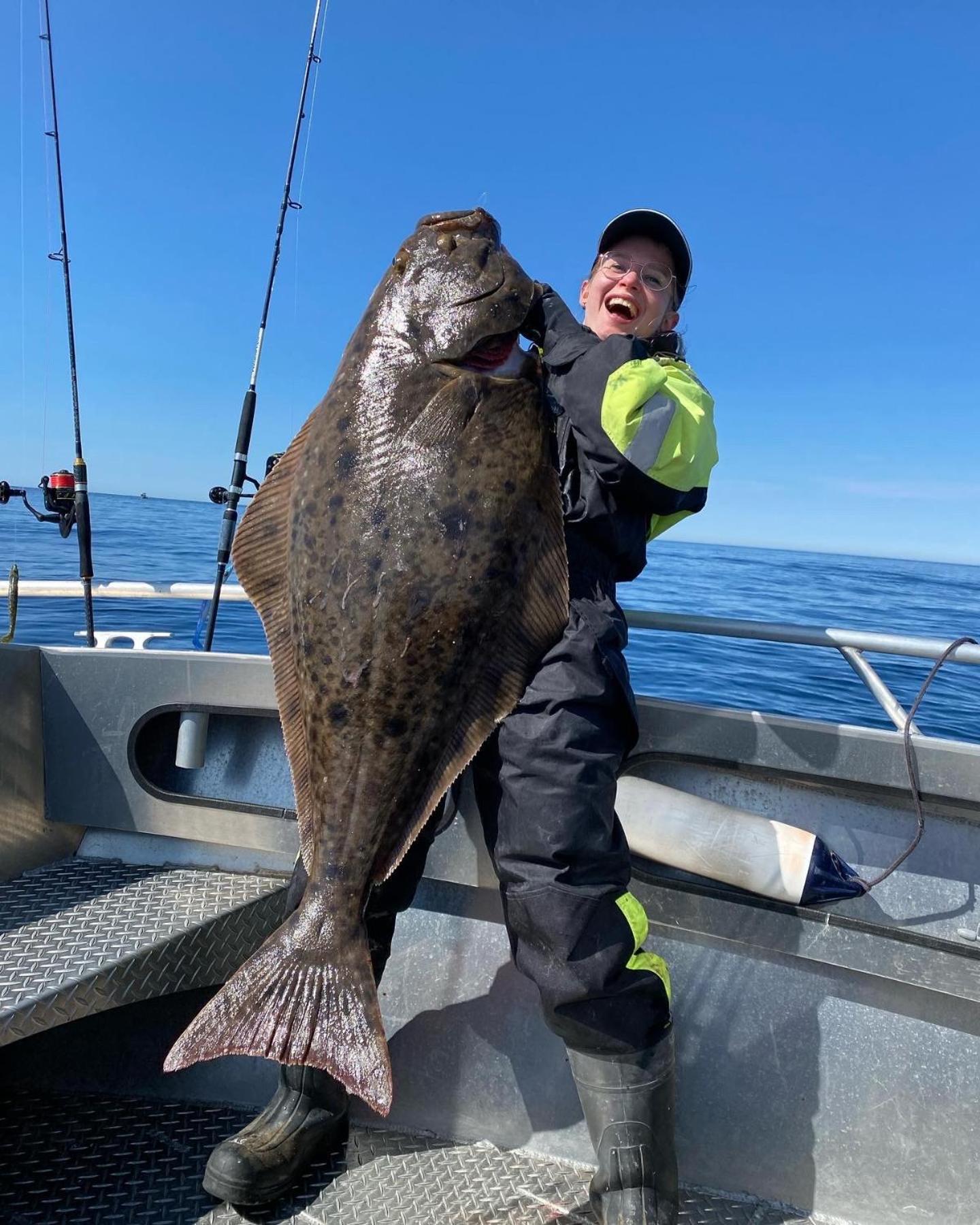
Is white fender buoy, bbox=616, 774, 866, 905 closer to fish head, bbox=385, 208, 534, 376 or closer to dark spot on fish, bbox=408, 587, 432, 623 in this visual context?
dark spot on fish, bbox=408, 587, 432, 623

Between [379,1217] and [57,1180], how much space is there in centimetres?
95

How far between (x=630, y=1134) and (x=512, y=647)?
1.30 meters

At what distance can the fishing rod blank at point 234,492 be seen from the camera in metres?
3.02

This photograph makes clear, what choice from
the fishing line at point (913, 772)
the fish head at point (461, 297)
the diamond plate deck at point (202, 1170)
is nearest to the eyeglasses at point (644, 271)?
the fish head at point (461, 297)

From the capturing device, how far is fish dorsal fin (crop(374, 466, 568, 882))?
2.03 m

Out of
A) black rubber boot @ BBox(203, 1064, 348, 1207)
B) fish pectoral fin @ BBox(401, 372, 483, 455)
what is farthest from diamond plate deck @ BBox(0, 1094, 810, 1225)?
fish pectoral fin @ BBox(401, 372, 483, 455)

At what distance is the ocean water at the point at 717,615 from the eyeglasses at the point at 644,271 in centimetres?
224

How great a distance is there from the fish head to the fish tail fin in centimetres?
151

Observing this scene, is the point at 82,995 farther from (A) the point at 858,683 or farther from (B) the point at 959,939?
(A) the point at 858,683

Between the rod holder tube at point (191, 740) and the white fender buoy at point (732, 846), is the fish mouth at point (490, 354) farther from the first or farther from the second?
the rod holder tube at point (191, 740)

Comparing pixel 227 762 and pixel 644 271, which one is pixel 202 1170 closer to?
pixel 227 762

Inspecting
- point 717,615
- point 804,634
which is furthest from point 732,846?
point 717,615

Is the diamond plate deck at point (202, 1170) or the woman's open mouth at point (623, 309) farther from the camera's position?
the woman's open mouth at point (623, 309)

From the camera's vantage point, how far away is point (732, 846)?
98.7 inches
